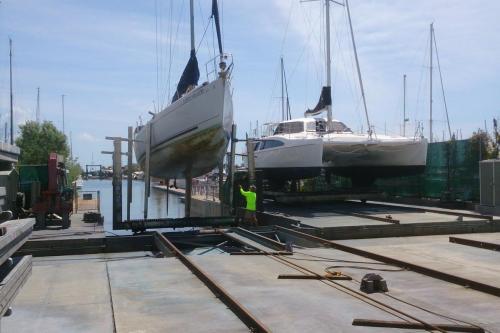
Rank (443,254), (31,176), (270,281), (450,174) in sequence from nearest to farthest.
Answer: (270,281), (443,254), (31,176), (450,174)

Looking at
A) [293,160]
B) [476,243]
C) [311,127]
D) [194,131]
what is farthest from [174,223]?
[311,127]

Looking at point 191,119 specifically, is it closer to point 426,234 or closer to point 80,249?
point 80,249

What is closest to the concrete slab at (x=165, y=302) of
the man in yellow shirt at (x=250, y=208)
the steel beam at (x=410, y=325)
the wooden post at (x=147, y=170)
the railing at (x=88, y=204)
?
the steel beam at (x=410, y=325)

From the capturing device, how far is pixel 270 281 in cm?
764

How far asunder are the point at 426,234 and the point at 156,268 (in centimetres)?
675

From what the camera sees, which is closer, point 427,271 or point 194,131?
point 427,271

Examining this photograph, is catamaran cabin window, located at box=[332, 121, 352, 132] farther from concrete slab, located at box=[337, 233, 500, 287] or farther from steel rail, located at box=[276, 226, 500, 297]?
steel rail, located at box=[276, 226, 500, 297]

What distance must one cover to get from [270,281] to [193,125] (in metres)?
9.16

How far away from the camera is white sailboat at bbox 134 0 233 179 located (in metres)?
15.5

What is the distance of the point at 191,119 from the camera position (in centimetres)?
1617

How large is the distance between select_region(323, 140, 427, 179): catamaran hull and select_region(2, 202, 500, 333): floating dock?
198 inches

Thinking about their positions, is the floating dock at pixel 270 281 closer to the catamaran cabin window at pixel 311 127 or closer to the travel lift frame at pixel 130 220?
the travel lift frame at pixel 130 220

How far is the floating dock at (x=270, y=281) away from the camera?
5.61 meters

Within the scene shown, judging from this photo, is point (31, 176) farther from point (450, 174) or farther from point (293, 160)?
point (450, 174)
